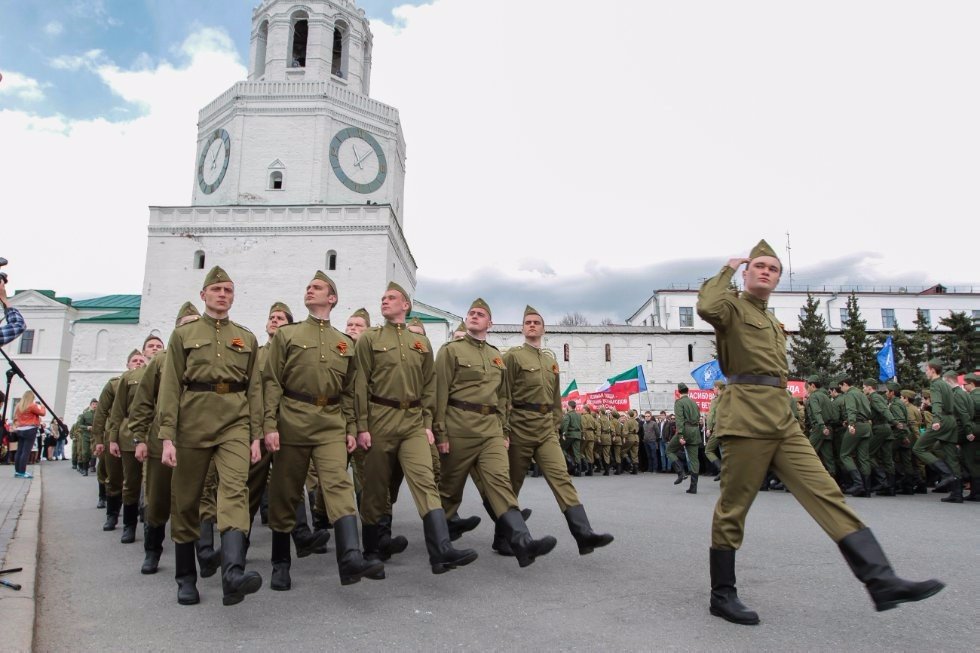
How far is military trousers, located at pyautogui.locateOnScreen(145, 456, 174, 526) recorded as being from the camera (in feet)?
18.3

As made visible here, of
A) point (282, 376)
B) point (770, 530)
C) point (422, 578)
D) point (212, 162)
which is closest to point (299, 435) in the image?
point (282, 376)

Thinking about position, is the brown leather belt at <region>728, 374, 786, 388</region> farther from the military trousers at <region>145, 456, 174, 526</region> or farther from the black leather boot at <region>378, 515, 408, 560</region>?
the military trousers at <region>145, 456, 174, 526</region>

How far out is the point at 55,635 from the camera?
400cm

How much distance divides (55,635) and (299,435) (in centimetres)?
193

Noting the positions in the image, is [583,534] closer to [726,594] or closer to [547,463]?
[547,463]

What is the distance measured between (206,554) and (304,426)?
1.33 meters

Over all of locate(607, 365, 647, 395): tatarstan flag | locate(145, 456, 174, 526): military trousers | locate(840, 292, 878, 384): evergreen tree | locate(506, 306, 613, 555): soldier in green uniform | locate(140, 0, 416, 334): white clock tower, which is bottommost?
locate(145, 456, 174, 526): military trousers

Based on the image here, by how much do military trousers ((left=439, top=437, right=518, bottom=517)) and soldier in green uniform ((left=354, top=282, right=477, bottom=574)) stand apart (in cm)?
32

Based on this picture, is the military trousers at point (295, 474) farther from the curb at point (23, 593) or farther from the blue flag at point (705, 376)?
the blue flag at point (705, 376)

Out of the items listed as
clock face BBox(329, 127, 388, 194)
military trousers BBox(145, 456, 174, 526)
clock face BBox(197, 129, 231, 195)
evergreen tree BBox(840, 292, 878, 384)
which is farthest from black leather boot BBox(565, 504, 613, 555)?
evergreen tree BBox(840, 292, 878, 384)

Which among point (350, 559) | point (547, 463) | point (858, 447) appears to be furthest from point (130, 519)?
point (858, 447)

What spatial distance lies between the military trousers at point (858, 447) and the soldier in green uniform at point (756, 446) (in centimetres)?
858

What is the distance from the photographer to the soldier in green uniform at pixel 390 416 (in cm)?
552

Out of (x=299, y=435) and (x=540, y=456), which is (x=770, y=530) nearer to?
(x=540, y=456)
